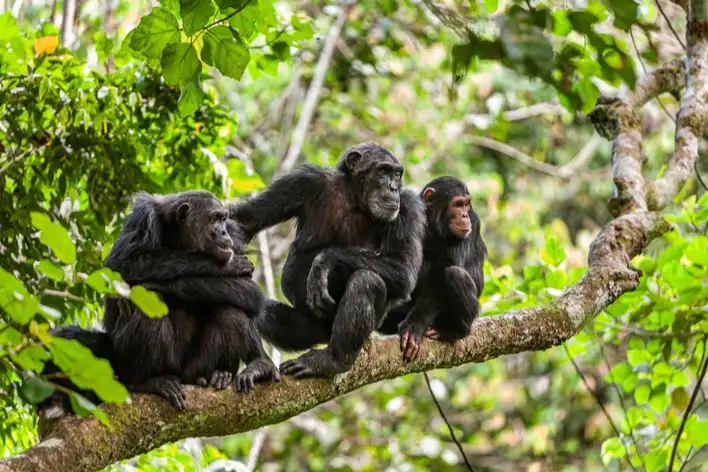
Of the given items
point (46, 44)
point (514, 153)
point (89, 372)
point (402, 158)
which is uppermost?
point (89, 372)

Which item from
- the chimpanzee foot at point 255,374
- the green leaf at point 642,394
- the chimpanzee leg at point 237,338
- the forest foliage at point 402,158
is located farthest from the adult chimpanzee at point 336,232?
the green leaf at point 642,394

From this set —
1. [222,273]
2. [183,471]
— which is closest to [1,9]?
[222,273]

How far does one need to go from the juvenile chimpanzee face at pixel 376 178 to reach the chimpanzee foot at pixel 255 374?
1.23 metres

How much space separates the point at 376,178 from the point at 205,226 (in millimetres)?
1093

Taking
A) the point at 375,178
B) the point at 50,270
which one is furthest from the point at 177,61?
the point at 375,178

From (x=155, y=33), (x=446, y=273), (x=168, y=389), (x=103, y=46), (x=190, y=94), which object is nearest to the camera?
(x=155, y=33)

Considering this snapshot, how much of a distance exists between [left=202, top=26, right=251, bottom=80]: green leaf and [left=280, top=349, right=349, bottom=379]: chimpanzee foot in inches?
59.1

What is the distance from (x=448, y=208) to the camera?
5449 millimetres

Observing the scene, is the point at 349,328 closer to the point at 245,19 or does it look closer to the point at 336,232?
the point at 336,232

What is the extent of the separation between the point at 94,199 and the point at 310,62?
551cm

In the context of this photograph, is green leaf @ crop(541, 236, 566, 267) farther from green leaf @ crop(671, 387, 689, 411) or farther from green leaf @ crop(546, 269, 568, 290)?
green leaf @ crop(671, 387, 689, 411)

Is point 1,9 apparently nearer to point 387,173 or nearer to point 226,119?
point 226,119

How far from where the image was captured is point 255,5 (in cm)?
319

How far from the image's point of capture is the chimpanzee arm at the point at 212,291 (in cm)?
420
